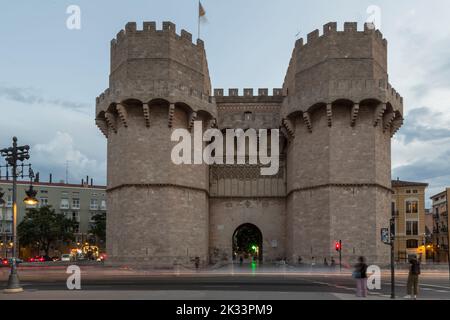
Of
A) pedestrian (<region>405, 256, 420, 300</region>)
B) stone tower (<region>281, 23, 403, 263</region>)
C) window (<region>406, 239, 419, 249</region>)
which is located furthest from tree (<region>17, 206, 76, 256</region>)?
pedestrian (<region>405, 256, 420, 300</region>)

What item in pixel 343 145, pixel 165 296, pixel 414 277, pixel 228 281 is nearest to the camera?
pixel 165 296

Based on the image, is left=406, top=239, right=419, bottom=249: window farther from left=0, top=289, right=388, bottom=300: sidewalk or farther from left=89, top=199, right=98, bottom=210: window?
left=0, top=289, right=388, bottom=300: sidewalk

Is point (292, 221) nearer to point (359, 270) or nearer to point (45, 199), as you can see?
point (359, 270)

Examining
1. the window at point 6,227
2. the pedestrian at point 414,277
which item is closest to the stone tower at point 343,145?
the pedestrian at point 414,277

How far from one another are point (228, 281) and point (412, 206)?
50.4m

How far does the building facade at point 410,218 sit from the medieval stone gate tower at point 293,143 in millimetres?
30504

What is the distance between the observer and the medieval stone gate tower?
132ft

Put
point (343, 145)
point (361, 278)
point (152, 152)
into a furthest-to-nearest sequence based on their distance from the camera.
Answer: point (152, 152)
point (343, 145)
point (361, 278)

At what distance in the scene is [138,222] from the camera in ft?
132

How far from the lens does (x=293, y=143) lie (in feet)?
145

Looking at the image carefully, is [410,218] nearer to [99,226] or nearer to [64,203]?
[99,226]

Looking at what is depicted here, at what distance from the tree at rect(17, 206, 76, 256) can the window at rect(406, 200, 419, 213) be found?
47.7 metres

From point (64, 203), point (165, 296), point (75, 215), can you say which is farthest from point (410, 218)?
point (165, 296)

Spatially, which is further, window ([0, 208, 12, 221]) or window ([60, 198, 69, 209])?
window ([60, 198, 69, 209])
